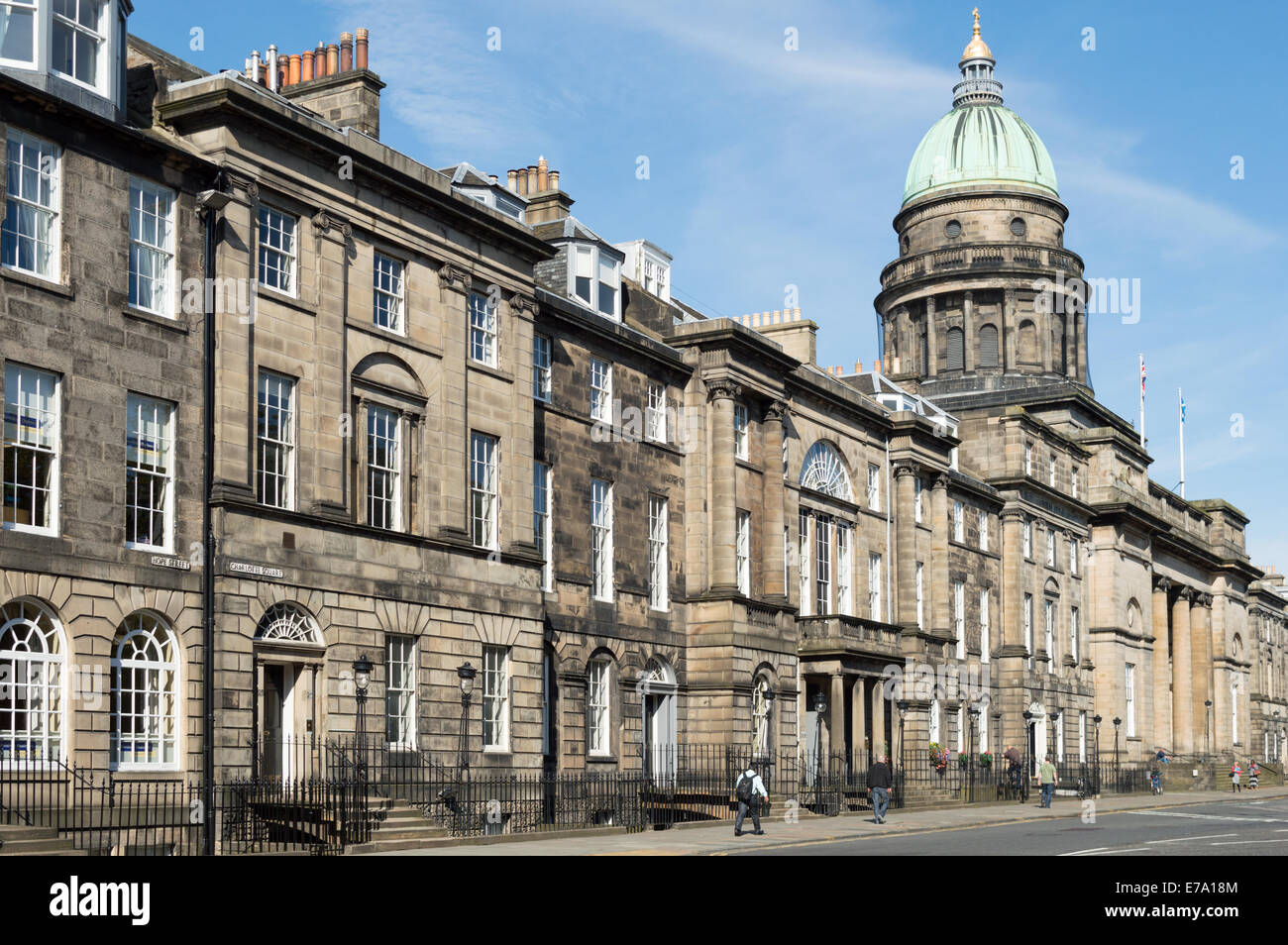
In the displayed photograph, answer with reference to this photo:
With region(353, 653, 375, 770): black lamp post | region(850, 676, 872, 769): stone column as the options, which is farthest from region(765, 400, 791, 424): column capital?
region(353, 653, 375, 770): black lamp post

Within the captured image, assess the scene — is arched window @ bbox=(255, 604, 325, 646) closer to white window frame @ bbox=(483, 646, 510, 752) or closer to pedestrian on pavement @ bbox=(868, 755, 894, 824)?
white window frame @ bbox=(483, 646, 510, 752)

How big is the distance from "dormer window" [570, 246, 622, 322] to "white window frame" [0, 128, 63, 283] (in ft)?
56.0

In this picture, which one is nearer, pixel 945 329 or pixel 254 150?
pixel 254 150

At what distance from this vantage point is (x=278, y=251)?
27.7 meters

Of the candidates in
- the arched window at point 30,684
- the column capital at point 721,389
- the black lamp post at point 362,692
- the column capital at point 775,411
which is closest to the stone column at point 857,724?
the column capital at point 775,411

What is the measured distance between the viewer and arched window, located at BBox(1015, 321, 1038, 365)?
83.6 meters

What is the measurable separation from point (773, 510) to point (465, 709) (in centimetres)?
1537

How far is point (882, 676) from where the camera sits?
4850 cm

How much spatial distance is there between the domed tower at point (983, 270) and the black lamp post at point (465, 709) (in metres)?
52.8

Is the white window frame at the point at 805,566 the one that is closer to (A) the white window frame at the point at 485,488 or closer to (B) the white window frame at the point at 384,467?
(A) the white window frame at the point at 485,488
